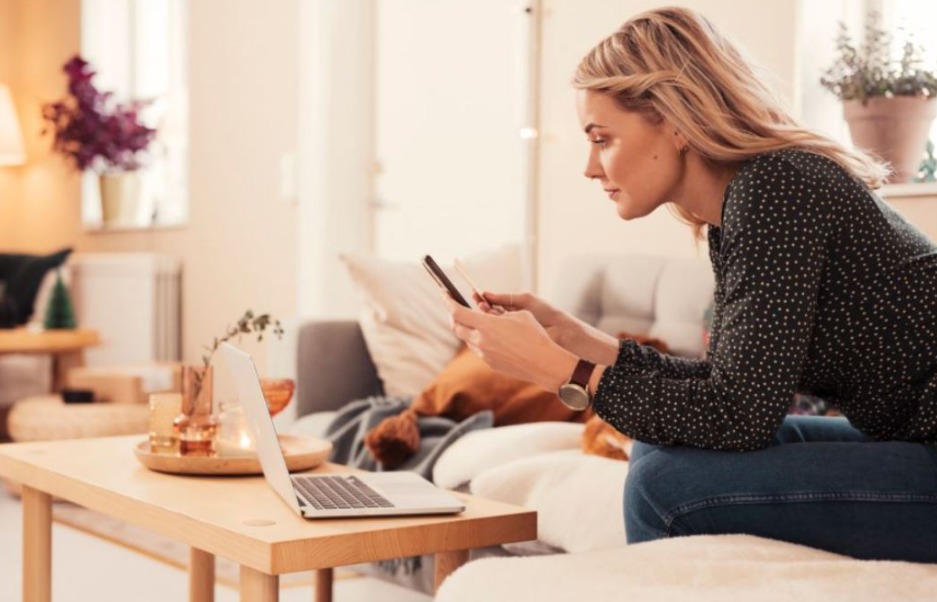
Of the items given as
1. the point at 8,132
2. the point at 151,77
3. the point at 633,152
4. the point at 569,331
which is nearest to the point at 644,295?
Answer: the point at 569,331

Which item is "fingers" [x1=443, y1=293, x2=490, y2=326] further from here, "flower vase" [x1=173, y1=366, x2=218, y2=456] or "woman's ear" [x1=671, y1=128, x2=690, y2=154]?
"flower vase" [x1=173, y1=366, x2=218, y2=456]

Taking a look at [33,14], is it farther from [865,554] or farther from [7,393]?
[865,554]

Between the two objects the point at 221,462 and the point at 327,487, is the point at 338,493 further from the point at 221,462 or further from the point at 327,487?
the point at 221,462

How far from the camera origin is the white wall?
334cm

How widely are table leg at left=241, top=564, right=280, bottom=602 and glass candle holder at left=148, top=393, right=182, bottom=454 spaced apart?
55 centimetres

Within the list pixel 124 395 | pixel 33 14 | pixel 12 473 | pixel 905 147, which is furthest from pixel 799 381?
pixel 33 14

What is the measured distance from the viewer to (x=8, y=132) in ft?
19.7

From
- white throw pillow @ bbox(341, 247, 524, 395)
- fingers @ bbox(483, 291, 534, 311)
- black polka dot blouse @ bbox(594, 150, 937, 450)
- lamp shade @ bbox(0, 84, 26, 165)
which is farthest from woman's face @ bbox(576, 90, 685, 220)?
lamp shade @ bbox(0, 84, 26, 165)

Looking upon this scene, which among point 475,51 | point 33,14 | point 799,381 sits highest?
point 33,14

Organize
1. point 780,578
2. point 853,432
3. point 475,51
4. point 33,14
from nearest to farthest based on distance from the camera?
point 780,578 → point 853,432 → point 475,51 → point 33,14

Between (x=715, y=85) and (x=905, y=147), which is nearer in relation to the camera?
(x=715, y=85)

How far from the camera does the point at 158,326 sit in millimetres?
5242

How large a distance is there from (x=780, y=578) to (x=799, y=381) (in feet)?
1.03

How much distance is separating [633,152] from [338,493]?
0.57 meters
